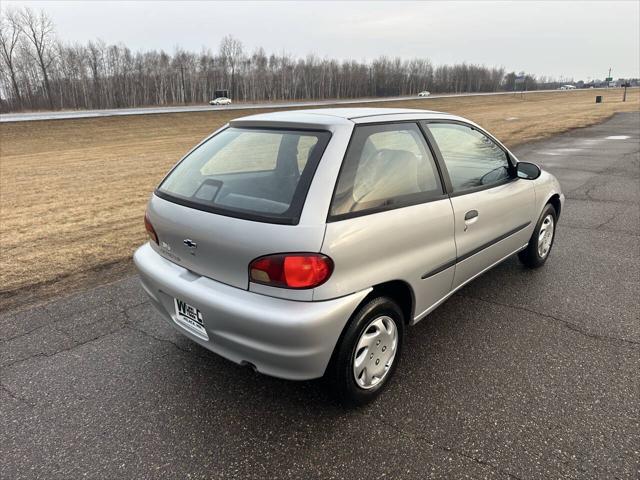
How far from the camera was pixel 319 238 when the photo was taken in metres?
2.14

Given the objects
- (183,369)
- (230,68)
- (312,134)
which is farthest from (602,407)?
(230,68)

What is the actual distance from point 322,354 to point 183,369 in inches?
47.3

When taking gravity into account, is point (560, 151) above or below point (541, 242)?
Answer: above

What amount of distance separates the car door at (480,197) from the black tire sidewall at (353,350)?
0.84 m

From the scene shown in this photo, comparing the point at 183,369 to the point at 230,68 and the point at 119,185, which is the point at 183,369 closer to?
the point at 119,185

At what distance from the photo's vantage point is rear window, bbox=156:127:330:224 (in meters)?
2.32

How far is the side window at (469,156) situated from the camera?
3111 mm

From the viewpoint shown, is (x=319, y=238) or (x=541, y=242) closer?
(x=319, y=238)

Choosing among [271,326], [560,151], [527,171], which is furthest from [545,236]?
[560,151]

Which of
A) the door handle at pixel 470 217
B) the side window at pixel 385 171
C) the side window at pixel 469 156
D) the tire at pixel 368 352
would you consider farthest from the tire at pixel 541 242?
the tire at pixel 368 352

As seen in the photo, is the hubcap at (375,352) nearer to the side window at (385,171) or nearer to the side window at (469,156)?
the side window at (385,171)

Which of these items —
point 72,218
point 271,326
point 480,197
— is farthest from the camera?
point 72,218

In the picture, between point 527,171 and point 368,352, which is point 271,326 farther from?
point 527,171

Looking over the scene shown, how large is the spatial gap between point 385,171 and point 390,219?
33 centimetres
